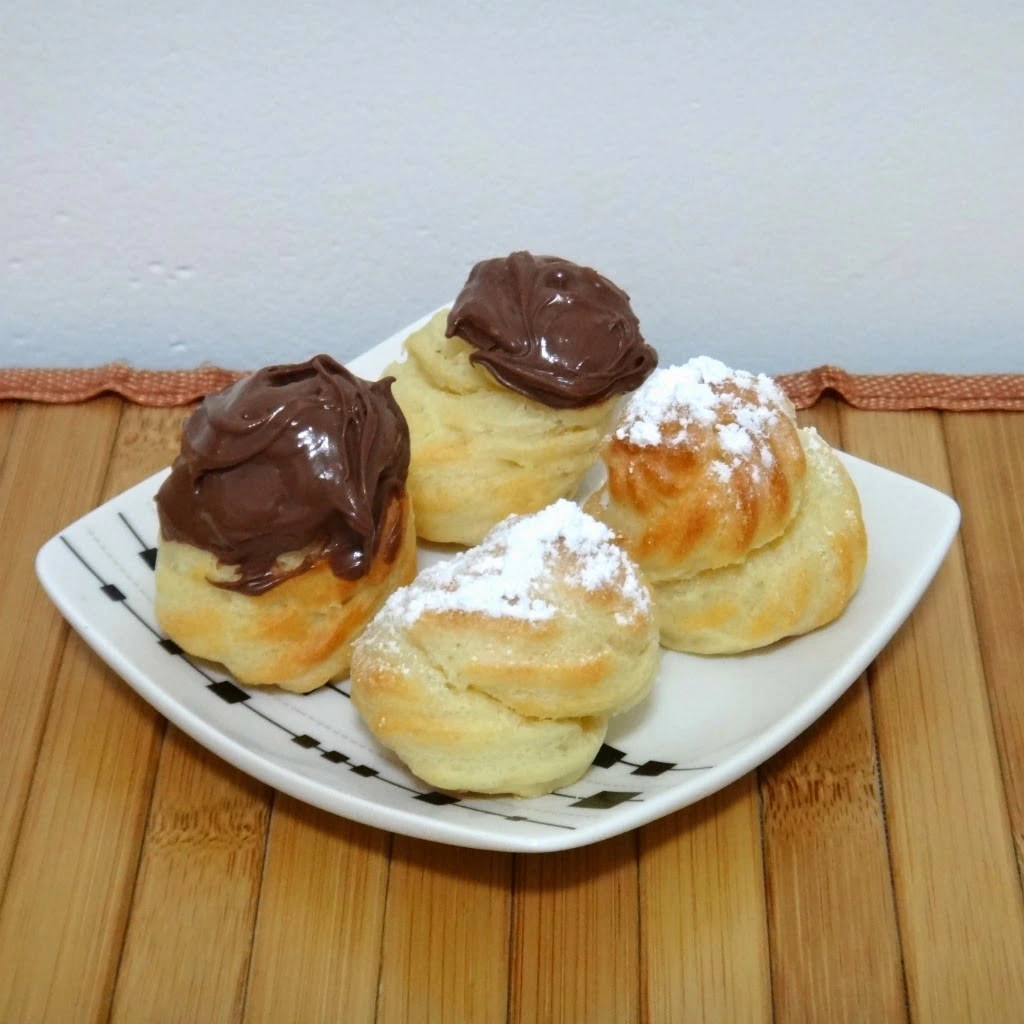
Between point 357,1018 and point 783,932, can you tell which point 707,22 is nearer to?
point 783,932

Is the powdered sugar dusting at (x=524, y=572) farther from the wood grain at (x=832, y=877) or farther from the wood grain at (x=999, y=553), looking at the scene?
the wood grain at (x=999, y=553)

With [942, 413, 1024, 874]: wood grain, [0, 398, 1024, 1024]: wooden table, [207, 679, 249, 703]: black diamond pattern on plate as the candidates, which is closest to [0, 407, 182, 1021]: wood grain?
[0, 398, 1024, 1024]: wooden table

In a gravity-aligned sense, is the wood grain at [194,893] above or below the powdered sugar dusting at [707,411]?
below

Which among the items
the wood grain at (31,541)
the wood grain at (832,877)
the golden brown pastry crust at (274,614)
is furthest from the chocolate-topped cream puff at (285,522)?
the wood grain at (832,877)

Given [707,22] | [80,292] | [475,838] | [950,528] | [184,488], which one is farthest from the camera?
[80,292]

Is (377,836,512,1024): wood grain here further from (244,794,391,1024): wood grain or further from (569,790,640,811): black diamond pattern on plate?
(569,790,640,811): black diamond pattern on plate

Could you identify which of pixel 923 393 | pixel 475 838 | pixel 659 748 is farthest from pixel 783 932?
pixel 923 393
